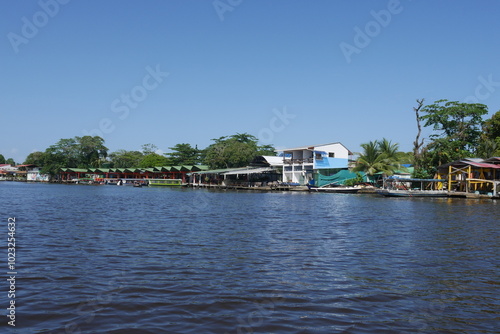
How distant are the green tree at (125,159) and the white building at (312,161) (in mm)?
49794

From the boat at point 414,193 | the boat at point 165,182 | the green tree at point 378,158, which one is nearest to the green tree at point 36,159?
the boat at point 165,182

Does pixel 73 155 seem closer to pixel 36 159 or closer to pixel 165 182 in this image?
pixel 36 159

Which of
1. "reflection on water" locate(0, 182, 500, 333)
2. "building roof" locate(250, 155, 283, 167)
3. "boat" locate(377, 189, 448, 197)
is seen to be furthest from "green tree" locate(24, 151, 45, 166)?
"reflection on water" locate(0, 182, 500, 333)

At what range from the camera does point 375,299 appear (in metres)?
6.40

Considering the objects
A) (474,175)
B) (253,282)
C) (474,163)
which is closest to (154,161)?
(474,175)

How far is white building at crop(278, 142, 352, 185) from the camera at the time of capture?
5400cm

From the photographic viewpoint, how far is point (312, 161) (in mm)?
54719

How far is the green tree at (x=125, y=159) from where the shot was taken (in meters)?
99.4

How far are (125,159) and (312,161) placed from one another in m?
60.1

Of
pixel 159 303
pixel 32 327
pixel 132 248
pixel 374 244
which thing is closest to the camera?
pixel 32 327

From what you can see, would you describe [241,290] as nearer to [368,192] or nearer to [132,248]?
[132,248]

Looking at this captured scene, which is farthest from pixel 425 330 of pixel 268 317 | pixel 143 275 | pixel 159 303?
pixel 143 275

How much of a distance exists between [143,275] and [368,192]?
41.3m

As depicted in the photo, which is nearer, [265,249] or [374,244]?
[265,249]
